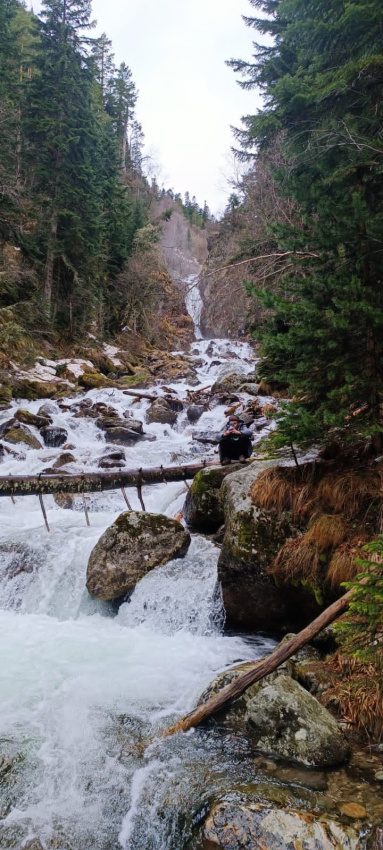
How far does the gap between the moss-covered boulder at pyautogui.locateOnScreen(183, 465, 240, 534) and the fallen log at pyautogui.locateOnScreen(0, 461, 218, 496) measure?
50 cm

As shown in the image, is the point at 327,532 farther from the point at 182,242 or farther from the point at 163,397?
the point at 182,242

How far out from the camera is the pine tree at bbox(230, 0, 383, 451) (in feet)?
15.7

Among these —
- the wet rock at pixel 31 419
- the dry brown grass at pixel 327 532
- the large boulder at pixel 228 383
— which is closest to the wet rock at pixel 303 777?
the dry brown grass at pixel 327 532

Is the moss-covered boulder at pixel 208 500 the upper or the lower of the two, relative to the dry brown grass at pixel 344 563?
lower

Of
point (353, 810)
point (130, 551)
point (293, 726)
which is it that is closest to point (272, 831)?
point (353, 810)

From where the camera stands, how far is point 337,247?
5266 millimetres

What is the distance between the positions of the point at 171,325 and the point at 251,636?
3991 centimetres

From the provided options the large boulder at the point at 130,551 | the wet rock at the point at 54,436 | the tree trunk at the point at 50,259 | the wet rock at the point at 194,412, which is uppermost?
→ the tree trunk at the point at 50,259

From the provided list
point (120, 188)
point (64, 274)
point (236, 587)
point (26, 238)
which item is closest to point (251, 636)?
point (236, 587)

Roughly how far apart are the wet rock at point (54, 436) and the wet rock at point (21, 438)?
481 millimetres

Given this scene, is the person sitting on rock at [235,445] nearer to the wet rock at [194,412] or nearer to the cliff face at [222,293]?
the cliff face at [222,293]

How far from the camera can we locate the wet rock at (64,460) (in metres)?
13.3

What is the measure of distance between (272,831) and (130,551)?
5.08m

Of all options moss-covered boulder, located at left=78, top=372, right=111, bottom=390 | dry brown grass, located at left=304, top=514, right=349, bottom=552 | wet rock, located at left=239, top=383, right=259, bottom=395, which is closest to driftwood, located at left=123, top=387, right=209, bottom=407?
moss-covered boulder, located at left=78, top=372, right=111, bottom=390
